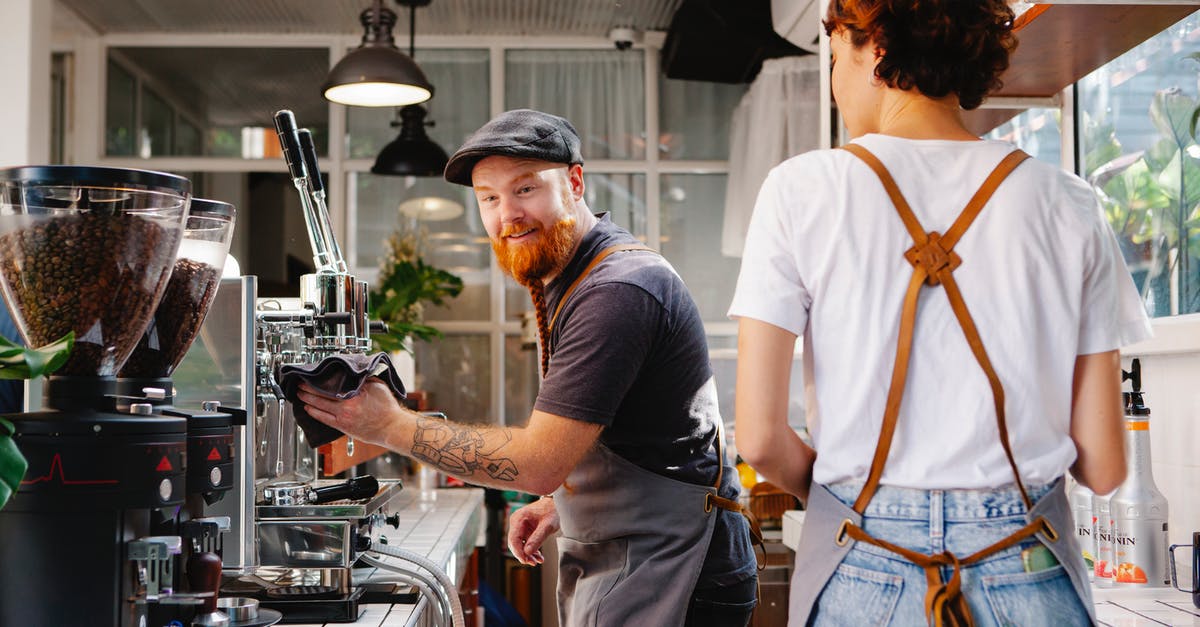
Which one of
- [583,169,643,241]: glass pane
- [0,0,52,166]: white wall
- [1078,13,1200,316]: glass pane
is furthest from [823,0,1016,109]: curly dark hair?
[583,169,643,241]: glass pane

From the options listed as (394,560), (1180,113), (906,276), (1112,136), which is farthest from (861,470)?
(1112,136)

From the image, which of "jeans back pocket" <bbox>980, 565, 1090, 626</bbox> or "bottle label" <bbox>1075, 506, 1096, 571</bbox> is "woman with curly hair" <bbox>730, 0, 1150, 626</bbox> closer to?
"jeans back pocket" <bbox>980, 565, 1090, 626</bbox>

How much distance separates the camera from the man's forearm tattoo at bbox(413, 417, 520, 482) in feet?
4.78

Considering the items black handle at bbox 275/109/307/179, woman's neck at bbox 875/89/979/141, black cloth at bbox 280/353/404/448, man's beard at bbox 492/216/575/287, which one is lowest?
black cloth at bbox 280/353/404/448

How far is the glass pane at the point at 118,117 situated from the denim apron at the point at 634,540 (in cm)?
507

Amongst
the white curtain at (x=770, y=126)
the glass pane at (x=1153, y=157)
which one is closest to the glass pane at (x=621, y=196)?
the white curtain at (x=770, y=126)

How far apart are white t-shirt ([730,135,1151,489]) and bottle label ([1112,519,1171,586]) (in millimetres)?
862

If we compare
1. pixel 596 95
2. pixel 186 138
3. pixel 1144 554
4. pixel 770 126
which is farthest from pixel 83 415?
pixel 186 138

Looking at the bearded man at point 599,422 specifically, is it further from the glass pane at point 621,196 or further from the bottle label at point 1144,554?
the glass pane at point 621,196

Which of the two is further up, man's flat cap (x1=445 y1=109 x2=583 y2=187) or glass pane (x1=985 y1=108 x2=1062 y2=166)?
glass pane (x1=985 y1=108 x2=1062 y2=166)

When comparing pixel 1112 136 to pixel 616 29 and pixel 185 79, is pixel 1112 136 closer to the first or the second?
pixel 616 29

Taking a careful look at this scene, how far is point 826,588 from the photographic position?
41.2 inches

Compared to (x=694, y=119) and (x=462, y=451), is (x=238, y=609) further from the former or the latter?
(x=694, y=119)

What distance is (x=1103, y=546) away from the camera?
1829mm
